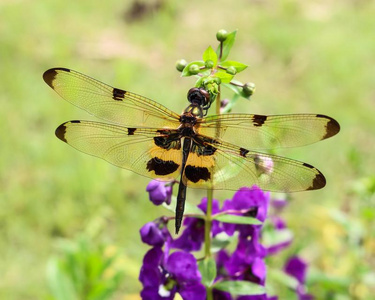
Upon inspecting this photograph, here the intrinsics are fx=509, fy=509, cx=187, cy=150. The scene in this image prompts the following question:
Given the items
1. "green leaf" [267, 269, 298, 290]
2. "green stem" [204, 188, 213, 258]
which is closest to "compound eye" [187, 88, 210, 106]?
"green stem" [204, 188, 213, 258]

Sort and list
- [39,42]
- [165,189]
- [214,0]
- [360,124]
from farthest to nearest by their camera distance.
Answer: [214,0] → [39,42] → [360,124] → [165,189]

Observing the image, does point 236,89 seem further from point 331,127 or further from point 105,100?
point 105,100

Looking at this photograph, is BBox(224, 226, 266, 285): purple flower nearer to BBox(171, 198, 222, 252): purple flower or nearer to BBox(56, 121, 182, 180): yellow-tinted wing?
BBox(171, 198, 222, 252): purple flower

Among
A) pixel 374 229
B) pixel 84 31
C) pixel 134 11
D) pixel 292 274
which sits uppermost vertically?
pixel 134 11

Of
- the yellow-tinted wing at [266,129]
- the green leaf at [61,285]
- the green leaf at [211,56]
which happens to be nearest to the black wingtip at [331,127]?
the yellow-tinted wing at [266,129]

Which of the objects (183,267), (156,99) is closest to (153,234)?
(183,267)

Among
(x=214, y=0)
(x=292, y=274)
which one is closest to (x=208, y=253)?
(x=292, y=274)

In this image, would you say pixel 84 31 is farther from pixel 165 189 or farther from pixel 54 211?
pixel 165 189
